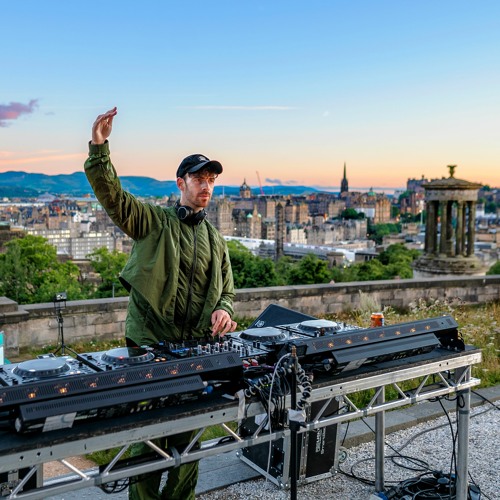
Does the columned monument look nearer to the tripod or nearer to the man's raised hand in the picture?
the tripod

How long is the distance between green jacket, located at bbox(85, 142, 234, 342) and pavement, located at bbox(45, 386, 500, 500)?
1.57m

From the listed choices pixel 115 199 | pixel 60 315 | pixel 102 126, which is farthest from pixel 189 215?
pixel 60 315

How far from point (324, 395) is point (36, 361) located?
1.44m

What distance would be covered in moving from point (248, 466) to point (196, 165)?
278 cm

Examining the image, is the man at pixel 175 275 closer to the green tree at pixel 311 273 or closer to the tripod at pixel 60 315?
the tripod at pixel 60 315

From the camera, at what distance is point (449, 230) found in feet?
73.9

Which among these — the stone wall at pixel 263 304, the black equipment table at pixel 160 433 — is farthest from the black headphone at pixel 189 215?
the stone wall at pixel 263 304

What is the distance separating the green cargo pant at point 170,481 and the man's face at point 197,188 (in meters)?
1.36

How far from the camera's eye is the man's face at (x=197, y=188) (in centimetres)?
364

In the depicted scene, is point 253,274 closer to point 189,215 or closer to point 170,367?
point 189,215

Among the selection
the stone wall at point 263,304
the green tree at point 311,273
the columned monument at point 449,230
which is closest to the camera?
the stone wall at point 263,304

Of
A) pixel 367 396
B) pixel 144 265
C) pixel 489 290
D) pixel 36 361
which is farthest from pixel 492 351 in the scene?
pixel 36 361

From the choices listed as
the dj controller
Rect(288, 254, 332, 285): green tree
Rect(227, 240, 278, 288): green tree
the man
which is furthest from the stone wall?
Rect(288, 254, 332, 285): green tree

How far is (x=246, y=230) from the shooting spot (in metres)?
198
